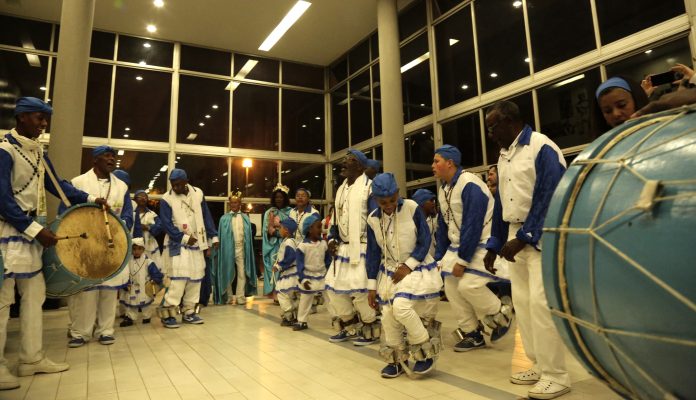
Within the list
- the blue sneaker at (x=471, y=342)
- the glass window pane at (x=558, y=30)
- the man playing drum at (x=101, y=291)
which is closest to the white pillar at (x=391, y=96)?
the glass window pane at (x=558, y=30)

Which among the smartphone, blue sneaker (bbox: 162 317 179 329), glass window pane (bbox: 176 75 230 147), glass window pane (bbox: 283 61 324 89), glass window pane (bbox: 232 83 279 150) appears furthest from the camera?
glass window pane (bbox: 283 61 324 89)

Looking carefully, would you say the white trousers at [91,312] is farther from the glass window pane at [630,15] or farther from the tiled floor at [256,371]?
the glass window pane at [630,15]

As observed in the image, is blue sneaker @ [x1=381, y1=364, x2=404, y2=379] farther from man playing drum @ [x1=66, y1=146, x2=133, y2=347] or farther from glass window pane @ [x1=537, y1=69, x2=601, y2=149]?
glass window pane @ [x1=537, y1=69, x2=601, y2=149]

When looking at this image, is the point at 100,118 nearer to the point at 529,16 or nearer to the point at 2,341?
the point at 2,341

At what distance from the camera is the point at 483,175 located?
731 centimetres

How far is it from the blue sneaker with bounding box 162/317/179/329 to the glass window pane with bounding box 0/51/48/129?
6906 millimetres

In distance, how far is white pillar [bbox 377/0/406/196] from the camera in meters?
8.13

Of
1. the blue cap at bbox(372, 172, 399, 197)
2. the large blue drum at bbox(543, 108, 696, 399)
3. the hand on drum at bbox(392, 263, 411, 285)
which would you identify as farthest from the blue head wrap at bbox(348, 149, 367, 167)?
the large blue drum at bbox(543, 108, 696, 399)

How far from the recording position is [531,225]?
7.68ft

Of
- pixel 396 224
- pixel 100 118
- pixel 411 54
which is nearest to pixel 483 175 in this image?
pixel 411 54

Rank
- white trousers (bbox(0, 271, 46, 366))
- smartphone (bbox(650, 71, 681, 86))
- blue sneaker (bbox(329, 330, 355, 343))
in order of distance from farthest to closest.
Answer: blue sneaker (bbox(329, 330, 355, 343)) → white trousers (bbox(0, 271, 46, 366)) → smartphone (bbox(650, 71, 681, 86))

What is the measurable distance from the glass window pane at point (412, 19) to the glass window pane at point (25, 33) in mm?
7863

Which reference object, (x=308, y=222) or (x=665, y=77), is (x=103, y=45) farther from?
(x=665, y=77)

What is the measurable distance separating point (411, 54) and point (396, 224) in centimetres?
735
